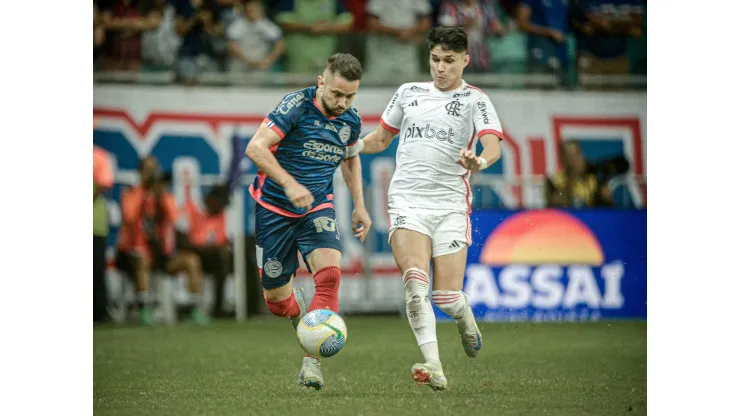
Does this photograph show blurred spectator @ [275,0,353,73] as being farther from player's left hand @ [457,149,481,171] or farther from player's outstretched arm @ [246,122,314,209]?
player's left hand @ [457,149,481,171]

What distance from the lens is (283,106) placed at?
6828 millimetres

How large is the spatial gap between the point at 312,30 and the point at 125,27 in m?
3.56

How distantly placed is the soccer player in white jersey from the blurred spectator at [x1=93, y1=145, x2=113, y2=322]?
256 centimetres

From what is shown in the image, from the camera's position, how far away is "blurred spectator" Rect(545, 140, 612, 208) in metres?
11.8

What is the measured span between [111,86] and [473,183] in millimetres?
4000

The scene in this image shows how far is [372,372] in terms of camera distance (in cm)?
762

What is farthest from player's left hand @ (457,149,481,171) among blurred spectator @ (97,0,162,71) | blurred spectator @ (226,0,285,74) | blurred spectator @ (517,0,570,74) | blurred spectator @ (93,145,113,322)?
blurred spectator @ (226,0,285,74)

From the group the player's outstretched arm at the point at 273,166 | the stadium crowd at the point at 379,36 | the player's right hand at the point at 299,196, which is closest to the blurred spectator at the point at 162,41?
the stadium crowd at the point at 379,36

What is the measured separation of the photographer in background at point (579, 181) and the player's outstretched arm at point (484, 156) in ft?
16.7

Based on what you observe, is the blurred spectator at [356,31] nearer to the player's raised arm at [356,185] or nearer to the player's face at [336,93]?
the player's raised arm at [356,185]

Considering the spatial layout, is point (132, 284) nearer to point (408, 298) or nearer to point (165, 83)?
point (165, 83)

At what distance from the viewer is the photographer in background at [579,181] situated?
38.7 feet
